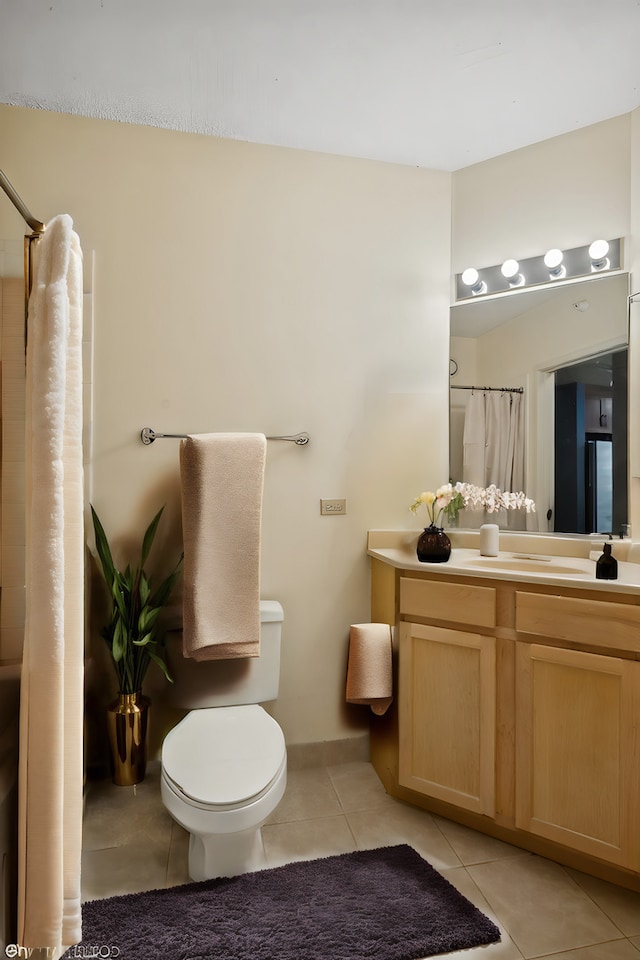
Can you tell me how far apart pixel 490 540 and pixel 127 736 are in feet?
5.09

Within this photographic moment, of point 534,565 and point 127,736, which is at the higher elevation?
point 534,565

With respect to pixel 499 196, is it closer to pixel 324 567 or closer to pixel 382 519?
pixel 382 519

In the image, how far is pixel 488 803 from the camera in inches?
74.5

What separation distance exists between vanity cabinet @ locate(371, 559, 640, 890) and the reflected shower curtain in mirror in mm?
572

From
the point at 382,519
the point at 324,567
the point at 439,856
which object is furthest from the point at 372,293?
the point at 439,856

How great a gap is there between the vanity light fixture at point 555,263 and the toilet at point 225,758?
1763 millimetres

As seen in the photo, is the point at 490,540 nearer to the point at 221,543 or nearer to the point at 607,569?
the point at 607,569

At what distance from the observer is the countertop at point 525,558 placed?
1788 millimetres

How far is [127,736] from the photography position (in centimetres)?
211

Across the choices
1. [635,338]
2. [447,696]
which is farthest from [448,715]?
[635,338]

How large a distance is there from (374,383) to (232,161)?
1.07 metres

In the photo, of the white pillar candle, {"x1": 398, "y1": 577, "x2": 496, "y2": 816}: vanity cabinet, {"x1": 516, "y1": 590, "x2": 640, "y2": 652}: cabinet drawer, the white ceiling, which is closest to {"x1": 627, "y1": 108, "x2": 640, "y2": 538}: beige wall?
the white ceiling

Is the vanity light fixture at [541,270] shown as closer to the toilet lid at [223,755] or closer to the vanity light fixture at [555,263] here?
the vanity light fixture at [555,263]

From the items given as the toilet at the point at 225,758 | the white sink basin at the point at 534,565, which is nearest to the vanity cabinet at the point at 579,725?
the white sink basin at the point at 534,565
